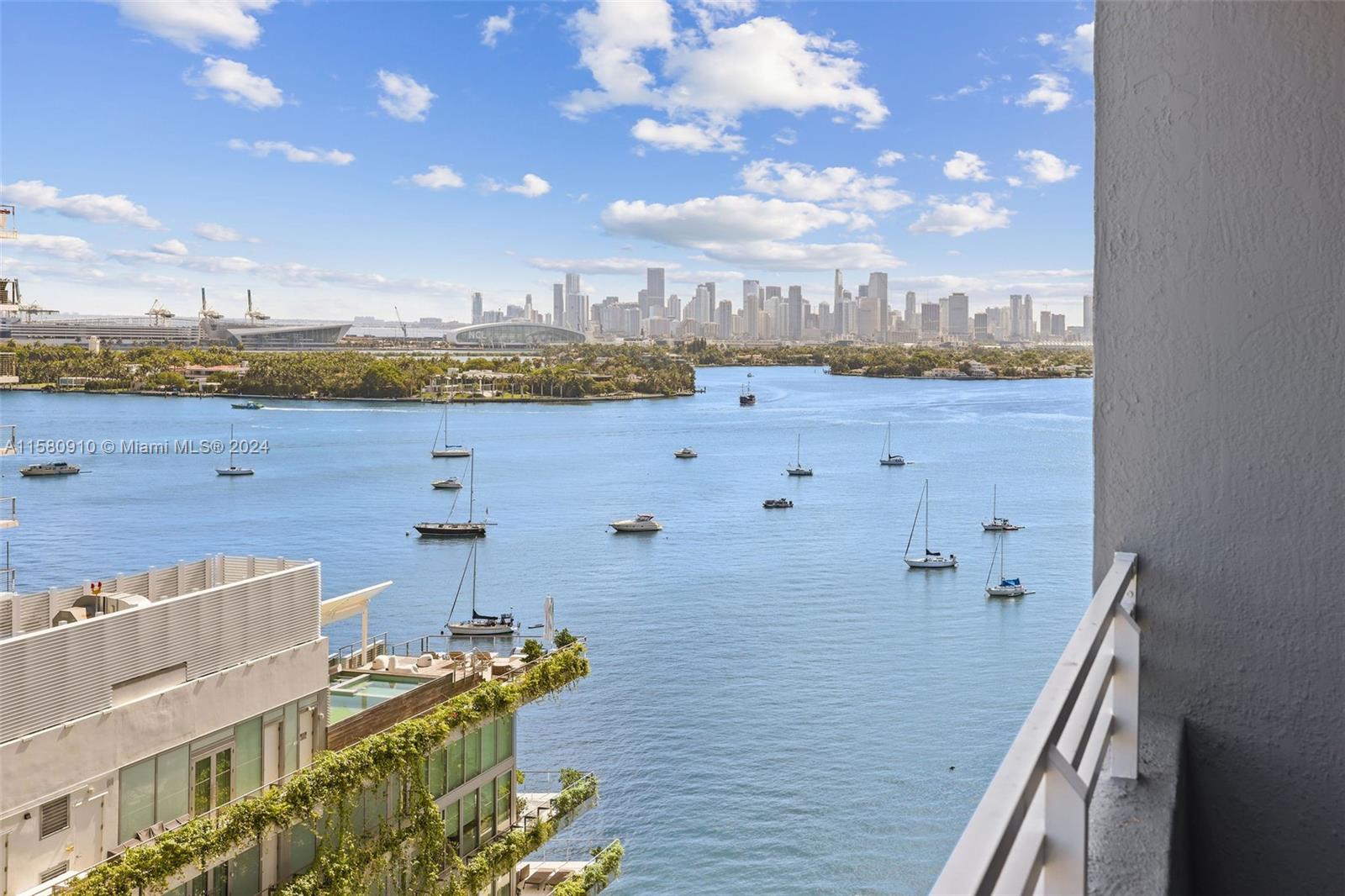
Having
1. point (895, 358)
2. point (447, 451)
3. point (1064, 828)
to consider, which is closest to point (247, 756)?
point (1064, 828)

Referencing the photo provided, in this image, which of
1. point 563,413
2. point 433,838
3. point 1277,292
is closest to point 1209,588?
point 1277,292

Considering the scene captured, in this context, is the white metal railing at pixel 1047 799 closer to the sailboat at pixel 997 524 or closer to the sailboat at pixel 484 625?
the sailboat at pixel 484 625

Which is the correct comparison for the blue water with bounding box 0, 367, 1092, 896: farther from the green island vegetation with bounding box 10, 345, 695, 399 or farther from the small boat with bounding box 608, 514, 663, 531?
the green island vegetation with bounding box 10, 345, 695, 399

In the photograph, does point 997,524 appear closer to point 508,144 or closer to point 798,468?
point 798,468

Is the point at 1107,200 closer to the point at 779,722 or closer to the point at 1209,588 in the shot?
the point at 1209,588

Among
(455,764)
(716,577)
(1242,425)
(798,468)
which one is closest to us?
(1242,425)
